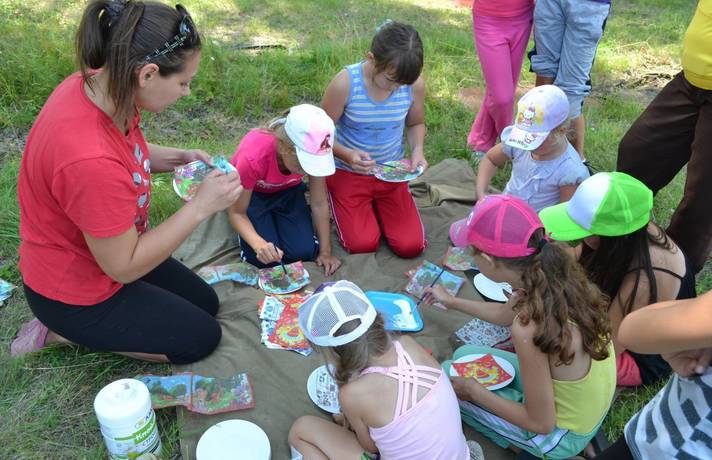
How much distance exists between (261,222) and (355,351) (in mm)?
1656

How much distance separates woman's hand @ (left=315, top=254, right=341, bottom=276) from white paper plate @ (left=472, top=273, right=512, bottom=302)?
2.58ft

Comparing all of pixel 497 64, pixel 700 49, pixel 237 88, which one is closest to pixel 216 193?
pixel 700 49

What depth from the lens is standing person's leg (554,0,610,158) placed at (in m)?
3.45

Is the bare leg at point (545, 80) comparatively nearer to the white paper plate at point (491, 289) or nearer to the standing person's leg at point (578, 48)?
the standing person's leg at point (578, 48)

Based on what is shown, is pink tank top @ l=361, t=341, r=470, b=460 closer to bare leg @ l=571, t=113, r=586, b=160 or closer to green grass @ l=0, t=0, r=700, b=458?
green grass @ l=0, t=0, r=700, b=458

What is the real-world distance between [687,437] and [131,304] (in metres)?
1.97

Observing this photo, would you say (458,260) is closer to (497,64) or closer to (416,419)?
(497,64)

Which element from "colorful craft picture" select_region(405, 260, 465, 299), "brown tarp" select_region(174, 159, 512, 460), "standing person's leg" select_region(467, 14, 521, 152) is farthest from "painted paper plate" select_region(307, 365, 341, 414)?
"standing person's leg" select_region(467, 14, 521, 152)

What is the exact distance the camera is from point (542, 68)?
3.76m

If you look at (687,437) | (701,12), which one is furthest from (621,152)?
(687,437)

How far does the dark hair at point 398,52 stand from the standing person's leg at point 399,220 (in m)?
0.79

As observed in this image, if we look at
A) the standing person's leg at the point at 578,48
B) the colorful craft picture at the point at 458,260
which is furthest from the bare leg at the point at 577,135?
the colorful craft picture at the point at 458,260

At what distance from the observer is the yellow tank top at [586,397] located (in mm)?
1930

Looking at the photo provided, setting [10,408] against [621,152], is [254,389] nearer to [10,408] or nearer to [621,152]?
[10,408]
